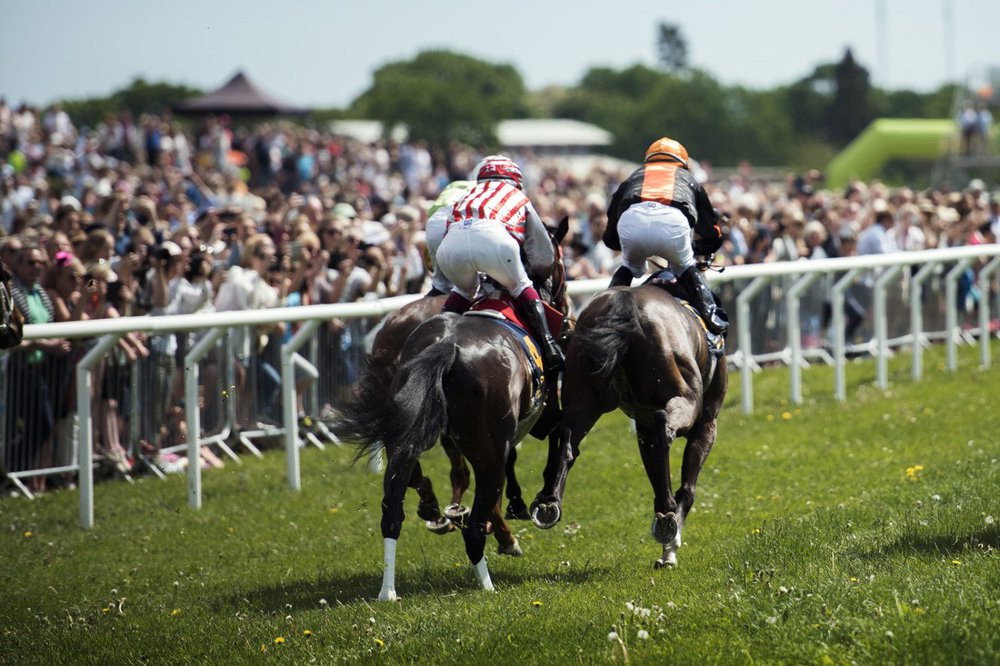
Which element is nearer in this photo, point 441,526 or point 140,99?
point 441,526

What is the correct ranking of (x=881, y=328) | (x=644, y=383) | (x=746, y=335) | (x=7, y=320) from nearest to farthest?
1. (x=7, y=320)
2. (x=644, y=383)
3. (x=746, y=335)
4. (x=881, y=328)

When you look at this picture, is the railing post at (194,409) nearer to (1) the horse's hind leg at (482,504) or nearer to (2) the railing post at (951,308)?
(1) the horse's hind leg at (482,504)

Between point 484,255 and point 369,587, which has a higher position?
point 484,255

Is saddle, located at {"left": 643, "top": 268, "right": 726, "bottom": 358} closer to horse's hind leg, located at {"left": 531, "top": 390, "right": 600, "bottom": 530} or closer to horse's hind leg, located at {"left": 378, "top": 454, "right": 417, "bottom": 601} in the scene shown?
horse's hind leg, located at {"left": 531, "top": 390, "right": 600, "bottom": 530}

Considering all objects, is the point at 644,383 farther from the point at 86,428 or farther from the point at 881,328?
the point at 881,328

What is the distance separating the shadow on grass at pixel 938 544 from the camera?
22.3ft

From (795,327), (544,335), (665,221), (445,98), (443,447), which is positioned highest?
(445,98)

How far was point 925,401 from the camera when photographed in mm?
12484

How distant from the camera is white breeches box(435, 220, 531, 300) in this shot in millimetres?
7562

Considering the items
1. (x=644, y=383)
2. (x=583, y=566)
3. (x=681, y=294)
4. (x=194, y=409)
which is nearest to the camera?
(x=644, y=383)

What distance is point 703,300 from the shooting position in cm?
814

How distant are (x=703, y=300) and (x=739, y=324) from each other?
4.83 metres

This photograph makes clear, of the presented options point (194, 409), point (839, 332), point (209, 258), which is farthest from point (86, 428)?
point (839, 332)

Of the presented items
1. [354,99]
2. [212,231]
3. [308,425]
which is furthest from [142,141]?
[354,99]
